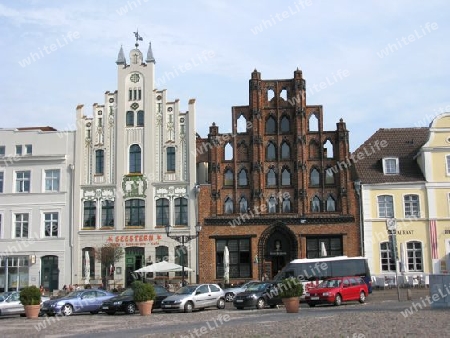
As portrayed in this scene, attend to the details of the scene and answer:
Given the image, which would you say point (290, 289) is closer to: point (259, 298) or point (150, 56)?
point (259, 298)

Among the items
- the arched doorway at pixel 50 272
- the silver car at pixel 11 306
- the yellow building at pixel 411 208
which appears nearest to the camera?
the silver car at pixel 11 306

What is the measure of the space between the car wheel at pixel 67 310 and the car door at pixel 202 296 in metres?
6.41

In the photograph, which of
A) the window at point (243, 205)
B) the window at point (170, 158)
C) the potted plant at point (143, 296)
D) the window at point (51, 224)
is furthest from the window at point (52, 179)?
the potted plant at point (143, 296)

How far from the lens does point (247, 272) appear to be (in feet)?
163

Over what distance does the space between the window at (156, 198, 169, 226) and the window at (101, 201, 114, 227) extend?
3613 mm

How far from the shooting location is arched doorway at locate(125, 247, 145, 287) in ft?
165

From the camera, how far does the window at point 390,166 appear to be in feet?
165

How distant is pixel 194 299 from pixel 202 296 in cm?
61

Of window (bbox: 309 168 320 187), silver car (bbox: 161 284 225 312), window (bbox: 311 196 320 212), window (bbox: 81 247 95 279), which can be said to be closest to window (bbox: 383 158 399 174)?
window (bbox: 309 168 320 187)

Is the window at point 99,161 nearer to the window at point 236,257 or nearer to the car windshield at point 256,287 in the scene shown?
the window at point 236,257

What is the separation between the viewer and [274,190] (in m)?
50.7

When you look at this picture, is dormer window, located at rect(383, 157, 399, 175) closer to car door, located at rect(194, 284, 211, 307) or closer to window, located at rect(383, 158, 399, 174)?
window, located at rect(383, 158, 399, 174)

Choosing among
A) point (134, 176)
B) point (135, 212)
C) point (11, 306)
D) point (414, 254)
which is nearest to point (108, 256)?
point (135, 212)

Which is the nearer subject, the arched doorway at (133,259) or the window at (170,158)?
the arched doorway at (133,259)
